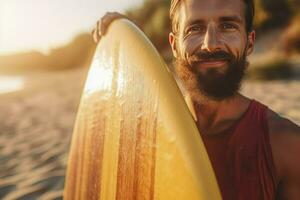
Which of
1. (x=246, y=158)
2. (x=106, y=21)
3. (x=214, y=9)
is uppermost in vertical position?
(x=106, y=21)

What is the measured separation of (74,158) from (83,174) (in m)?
0.18

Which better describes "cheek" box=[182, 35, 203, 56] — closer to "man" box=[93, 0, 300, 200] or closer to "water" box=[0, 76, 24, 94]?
"man" box=[93, 0, 300, 200]

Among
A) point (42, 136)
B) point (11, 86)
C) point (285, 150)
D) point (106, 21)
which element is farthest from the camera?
point (11, 86)

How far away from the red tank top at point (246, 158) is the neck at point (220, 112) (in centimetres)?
5

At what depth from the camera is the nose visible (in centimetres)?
154

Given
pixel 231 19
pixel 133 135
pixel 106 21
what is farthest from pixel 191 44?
pixel 106 21

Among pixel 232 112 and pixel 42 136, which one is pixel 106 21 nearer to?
pixel 232 112

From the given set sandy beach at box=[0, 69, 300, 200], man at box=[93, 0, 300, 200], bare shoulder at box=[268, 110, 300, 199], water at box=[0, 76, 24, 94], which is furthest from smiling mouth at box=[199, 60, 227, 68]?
water at box=[0, 76, 24, 94]

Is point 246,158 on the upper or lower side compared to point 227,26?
lower

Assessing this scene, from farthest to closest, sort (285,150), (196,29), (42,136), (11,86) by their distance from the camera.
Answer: (11,86), (42,136), (196,29), (285,150)

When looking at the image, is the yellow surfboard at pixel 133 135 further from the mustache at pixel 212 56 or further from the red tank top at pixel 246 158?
the red tank top at pixel 246 158

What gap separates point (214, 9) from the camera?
1.57 meters

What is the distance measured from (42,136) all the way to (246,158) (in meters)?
4.01

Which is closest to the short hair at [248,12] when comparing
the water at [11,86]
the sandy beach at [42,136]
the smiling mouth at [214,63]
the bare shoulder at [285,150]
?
the smiling mouth at [214,63]
